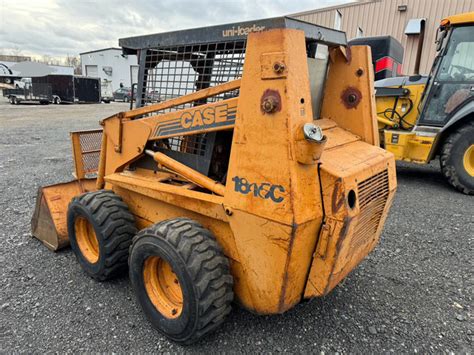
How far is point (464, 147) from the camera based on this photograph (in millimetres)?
5551

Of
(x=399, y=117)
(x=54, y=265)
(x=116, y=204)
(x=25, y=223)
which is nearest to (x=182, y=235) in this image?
(x=116, y=204)

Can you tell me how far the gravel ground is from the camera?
90.7 inches

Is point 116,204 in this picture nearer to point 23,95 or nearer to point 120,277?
point 120,277

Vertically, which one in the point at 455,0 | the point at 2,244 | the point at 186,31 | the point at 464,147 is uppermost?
the point at 455,0

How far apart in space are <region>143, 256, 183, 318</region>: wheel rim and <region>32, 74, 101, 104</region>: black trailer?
2593 cm

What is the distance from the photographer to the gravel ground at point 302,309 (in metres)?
2.30

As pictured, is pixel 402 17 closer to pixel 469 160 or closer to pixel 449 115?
pixel 449 115

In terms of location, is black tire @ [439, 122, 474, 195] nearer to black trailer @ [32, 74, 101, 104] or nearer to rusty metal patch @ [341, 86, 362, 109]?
rusty metal patch @ [341, 86, 362, 109]

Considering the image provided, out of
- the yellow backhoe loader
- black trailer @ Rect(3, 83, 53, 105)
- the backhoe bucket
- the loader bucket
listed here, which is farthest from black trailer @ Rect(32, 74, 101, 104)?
the yellow backhoe loader

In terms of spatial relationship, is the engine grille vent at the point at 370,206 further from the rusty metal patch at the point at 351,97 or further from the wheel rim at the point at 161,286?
the wheel rim at the point at 161,286

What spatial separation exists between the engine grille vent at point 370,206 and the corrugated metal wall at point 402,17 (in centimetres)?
1442

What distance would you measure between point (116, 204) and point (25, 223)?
1.99 m

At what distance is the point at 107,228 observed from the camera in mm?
2719

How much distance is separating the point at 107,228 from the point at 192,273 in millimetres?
1028
